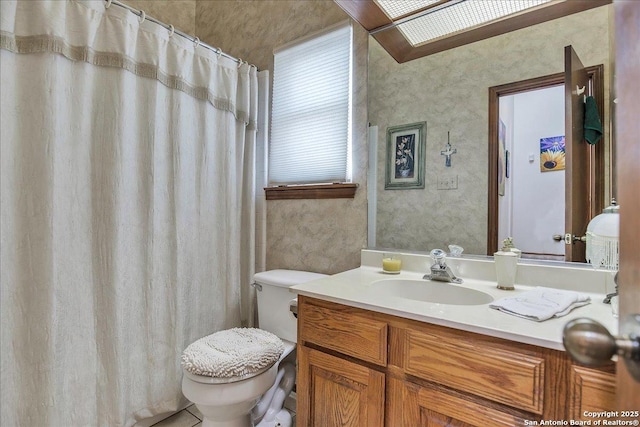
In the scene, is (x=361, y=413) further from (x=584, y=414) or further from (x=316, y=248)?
(x=316, y=248)

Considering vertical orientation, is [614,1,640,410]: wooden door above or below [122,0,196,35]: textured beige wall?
below

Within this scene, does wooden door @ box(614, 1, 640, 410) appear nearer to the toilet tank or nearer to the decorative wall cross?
the decorative wall cross

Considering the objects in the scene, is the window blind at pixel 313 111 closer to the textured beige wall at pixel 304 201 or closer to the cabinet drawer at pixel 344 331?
A: the textured beige wall at pixel 304 201

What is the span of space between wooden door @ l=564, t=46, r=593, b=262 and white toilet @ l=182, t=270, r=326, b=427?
46.6 inches

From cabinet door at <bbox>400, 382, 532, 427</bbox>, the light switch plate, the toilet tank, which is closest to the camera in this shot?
cabinet door at <bbox>400, 382, 532, 427</bbox>

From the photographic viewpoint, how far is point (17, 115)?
45.1 inches

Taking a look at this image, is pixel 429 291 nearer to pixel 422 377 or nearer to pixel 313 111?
pixel 422 377

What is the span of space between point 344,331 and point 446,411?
1.16 feet

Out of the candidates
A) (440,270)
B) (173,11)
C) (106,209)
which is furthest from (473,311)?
(173,11)

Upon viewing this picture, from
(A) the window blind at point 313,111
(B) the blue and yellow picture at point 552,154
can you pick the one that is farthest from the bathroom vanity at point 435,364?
(A) the window blind at point 313,111

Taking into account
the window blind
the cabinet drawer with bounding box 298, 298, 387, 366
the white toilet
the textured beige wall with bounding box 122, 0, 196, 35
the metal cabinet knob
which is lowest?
the white toilet

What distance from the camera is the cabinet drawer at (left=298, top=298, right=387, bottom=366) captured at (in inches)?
36.5

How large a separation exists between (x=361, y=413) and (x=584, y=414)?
58cm

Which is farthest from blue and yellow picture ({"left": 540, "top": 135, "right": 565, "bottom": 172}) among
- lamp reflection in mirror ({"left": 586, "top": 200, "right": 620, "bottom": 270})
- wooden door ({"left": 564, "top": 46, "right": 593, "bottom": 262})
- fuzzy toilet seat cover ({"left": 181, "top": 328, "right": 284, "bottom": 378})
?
fuzzy toilet seat cover ({"left": 181, "top": 328, "right": 284, "bottom": 378})
